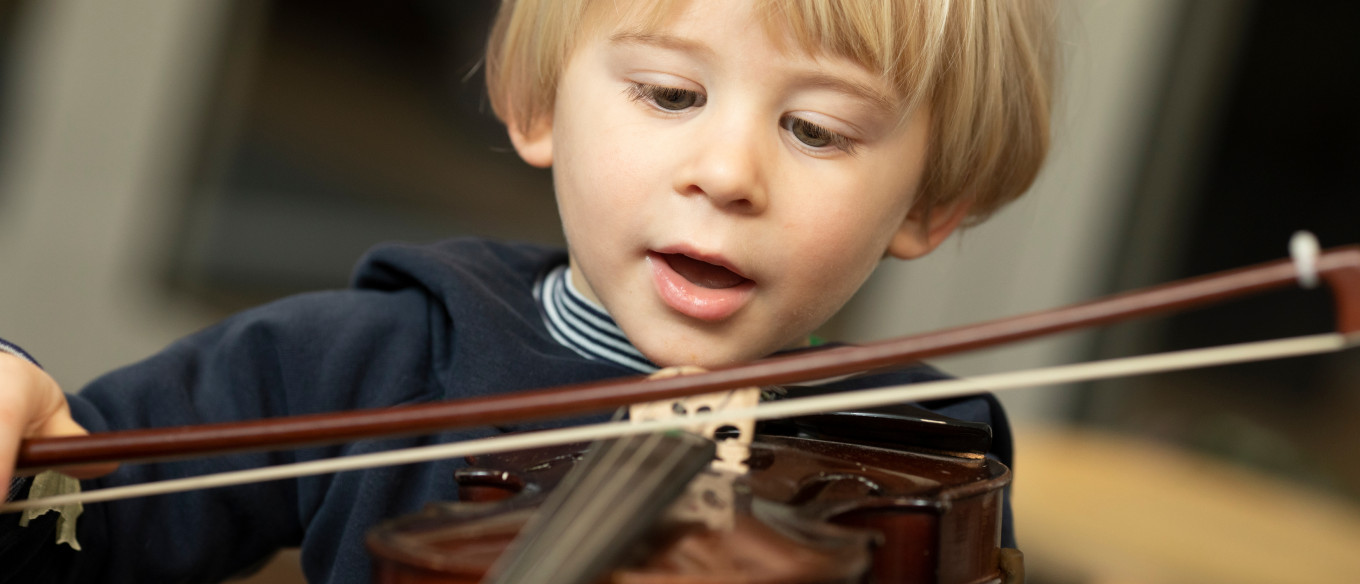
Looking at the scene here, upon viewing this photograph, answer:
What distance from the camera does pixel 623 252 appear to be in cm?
66

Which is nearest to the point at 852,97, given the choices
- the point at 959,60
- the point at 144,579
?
the point at 959,60

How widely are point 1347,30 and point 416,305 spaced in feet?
5.54

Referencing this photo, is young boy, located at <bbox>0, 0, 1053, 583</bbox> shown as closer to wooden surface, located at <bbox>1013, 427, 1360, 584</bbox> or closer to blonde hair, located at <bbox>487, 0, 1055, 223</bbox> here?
blonde hair, located at <bbox>487, 0, 1055, 223</bbox>

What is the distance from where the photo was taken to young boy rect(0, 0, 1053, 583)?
0.62m

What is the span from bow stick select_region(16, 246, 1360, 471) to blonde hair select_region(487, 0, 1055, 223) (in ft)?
0.66

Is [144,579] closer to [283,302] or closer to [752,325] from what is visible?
[283,302]

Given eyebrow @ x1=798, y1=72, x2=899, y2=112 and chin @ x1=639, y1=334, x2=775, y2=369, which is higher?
eyebrow @ x1=798, y1=72, x2=899, y2=112

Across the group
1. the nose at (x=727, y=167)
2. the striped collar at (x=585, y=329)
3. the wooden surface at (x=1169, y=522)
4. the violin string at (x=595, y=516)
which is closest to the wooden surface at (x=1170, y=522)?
the wooden surface at (x=1169, y=522)

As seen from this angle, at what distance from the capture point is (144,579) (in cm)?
73

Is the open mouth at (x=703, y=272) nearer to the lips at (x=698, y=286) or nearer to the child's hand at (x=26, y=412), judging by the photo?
the lips at (x=698, y=286)

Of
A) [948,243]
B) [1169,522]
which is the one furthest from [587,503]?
[948,243]

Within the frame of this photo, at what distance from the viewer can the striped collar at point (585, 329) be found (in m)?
0.76

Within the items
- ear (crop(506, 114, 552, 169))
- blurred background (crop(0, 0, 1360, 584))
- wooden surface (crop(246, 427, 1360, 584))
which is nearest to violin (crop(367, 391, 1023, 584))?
ear (crop(506, 114, 552, 169))

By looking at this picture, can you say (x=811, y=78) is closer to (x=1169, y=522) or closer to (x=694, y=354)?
(x=694, y=354)
